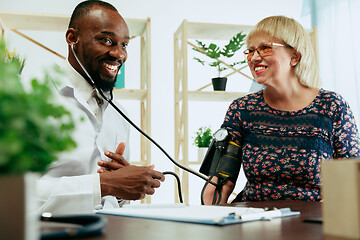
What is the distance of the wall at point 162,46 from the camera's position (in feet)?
9.32

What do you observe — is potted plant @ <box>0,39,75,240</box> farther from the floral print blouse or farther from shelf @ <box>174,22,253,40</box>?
shelf @ <box>174,22,253,40</box>

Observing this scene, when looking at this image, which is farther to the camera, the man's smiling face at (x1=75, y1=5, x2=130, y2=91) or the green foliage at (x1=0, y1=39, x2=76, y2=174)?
the man's smiling face at (x1=75, y1=5, x2=130, y2=91)

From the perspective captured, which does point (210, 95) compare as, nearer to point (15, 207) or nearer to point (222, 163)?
point (222, 163)

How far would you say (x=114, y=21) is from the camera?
146cm

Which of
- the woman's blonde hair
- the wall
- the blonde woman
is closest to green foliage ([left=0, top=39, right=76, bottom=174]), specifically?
the blonde woman

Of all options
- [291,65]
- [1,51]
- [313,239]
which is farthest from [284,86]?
[1,51]

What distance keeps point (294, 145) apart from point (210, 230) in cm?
91

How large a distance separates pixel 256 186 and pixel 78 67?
766 millimetres

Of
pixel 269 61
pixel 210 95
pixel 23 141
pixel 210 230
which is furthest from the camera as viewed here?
pixel 210 95

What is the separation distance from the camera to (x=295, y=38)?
154 cm

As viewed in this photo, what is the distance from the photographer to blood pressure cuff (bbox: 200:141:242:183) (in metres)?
1.29

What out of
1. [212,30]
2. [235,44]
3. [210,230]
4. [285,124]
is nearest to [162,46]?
[212,30]

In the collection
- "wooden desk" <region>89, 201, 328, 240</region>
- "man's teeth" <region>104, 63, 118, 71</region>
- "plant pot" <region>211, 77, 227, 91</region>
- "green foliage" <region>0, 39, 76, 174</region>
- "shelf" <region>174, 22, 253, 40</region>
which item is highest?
"shelf" <region>174, 22, 253, 40</region>

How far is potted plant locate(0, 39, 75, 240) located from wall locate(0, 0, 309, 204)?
259cm
